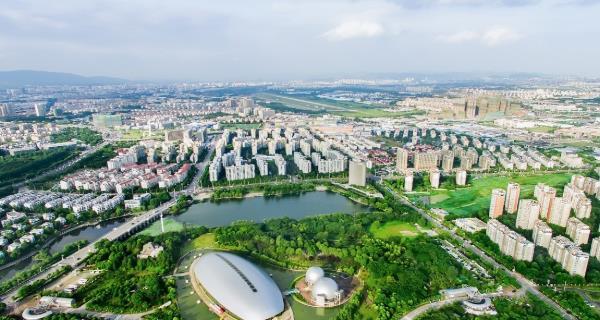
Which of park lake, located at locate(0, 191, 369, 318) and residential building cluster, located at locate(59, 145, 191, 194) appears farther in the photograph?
residential building cluster, located at locate(59, 145, 191, 194)

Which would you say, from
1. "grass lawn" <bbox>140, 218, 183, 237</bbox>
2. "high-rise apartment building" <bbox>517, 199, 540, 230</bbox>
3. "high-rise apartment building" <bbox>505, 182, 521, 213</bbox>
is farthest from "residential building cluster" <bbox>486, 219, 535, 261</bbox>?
"grass lawn" <bbox>140, 218, 183, 237</bbox>

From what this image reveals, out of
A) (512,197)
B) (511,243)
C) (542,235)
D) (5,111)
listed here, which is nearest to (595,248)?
(542,235)

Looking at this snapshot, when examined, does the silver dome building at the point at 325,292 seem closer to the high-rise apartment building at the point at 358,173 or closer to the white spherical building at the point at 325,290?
the white spherical building at the point at 325,290

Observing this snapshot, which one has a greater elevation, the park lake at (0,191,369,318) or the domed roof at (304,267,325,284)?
the domed roof at (304,267,325,284)

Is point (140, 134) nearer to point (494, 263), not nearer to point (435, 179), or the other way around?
point (435, 179)

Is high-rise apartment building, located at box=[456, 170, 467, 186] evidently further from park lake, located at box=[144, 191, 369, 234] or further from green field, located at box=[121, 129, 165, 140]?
green field, located at box=[121, 129, 165, 140]

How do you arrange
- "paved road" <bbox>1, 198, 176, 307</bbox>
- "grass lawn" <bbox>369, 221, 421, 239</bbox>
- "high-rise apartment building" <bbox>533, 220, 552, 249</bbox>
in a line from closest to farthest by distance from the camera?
1. "paved road" <bbox>1, 198, 176, 307</bbox>
2. "high-rise apartment building" <bbox>533, 220, 552, 249</bbox>
3. "grass lawn" <bbox>369, 221, 421, 239</bbox>
